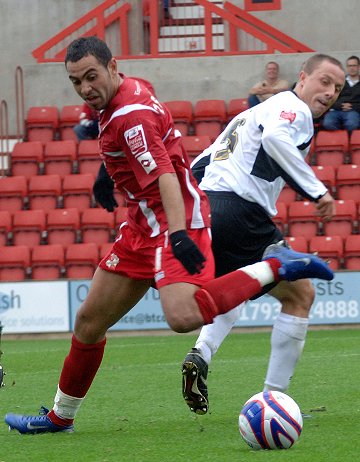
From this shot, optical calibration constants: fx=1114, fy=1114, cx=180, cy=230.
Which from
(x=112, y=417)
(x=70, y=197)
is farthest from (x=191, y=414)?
(x=70, y=197)

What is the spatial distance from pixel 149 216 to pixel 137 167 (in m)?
0.30

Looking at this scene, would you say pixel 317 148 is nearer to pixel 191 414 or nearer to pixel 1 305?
pixel 1 305

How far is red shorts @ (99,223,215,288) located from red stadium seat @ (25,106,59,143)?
11.7 m

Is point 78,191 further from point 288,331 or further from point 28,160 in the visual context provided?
point 288,331

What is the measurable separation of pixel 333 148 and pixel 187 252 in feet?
35.5

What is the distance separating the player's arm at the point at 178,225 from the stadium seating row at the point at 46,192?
1064cm

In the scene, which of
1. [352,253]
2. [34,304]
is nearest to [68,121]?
[34,304]

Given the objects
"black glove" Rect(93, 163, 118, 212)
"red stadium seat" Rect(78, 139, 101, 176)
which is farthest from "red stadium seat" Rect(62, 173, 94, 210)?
"black glove" Rect(93, 163, 118, 212)

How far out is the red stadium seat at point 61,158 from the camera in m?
16.2

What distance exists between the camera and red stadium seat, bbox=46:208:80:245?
15.2 m

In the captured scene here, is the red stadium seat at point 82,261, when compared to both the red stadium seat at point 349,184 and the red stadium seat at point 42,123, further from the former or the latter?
the red stadium seat at point 349,184

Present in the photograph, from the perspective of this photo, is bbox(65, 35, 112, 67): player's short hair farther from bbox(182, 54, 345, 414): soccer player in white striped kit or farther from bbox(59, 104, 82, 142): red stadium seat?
bbox(59, 104, 82, 142): red stadium seat

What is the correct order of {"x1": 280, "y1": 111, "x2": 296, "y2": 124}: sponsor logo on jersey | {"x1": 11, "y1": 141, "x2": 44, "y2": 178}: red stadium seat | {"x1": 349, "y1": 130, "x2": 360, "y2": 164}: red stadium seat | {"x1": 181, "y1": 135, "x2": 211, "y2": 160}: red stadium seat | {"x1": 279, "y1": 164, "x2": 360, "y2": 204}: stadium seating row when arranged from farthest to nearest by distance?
1. {"x1": 11, "y1": 141, "x2": 44, "y2": 178}: red stadium seat
2. {"x1": 181, "y1": 135, "x2": 211, "y2": 160}: red stadium seat
3. {"x1": 349, "y1": 130, "x2": 360, "y2": 164}: red stadium seat
4. {"x1": 279, "y1": 164, "x2": 360, "y2": 204}: stadium seating row
5. {"x1": 280, "y1": 111, "x2": 296, "y2": 124}: sponsor logo on jersey

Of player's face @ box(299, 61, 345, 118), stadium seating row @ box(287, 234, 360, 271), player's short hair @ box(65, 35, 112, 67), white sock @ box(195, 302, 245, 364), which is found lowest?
stadium seating row @ box(287, 234, 360, 271)
